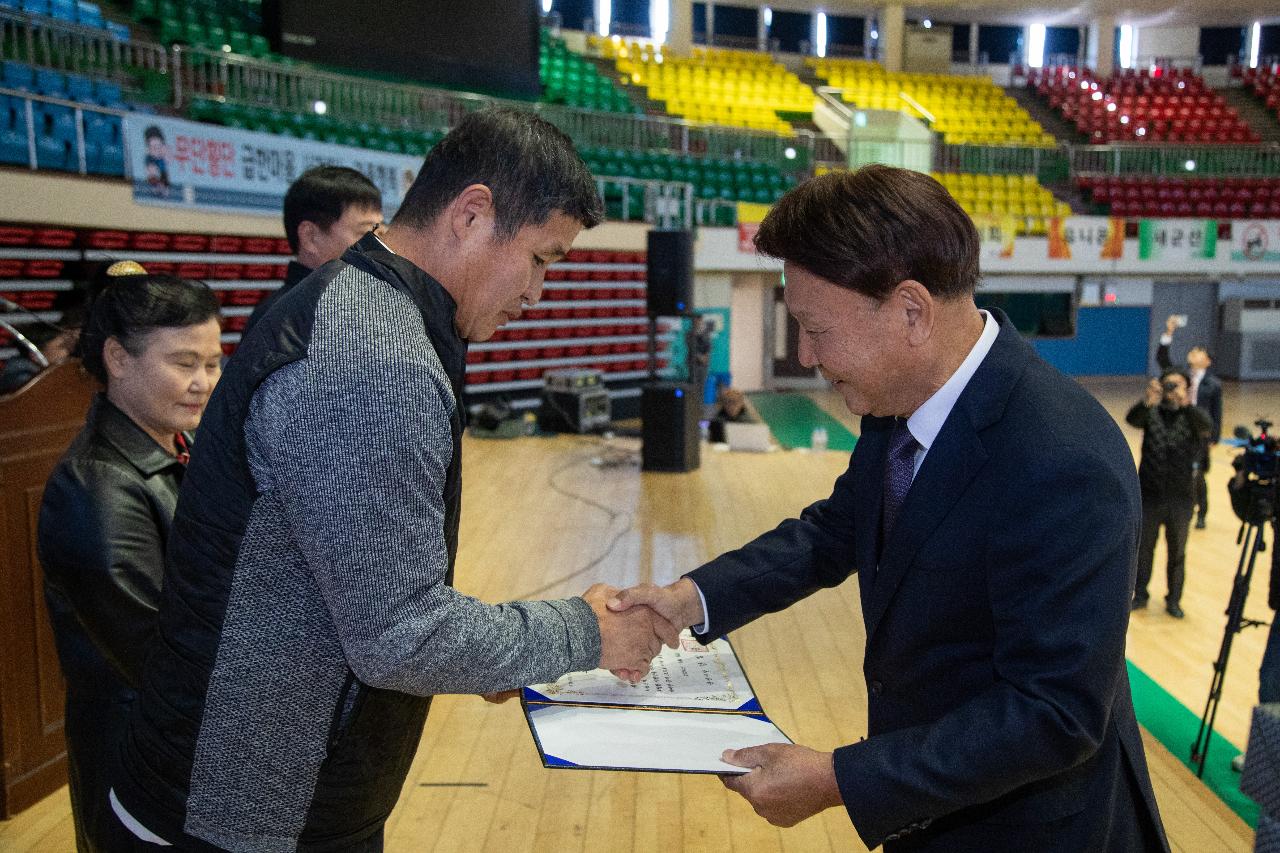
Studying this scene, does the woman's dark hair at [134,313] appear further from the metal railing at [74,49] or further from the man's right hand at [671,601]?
the metal railing at [74,49]

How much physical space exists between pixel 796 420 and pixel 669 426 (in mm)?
4603

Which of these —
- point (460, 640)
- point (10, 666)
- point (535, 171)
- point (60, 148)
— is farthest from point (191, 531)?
point (60, 148)

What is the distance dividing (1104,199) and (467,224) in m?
19.1

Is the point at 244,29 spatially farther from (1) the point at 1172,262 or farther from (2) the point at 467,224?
(1) the point at 1172,262

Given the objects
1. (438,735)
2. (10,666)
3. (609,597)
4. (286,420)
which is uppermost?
(286,420)

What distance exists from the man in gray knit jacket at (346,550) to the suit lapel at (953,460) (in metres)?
0.40

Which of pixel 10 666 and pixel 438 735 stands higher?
pixel 10 666

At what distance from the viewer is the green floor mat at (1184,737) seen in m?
3.80

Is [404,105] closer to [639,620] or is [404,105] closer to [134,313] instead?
Answer: [134,313]

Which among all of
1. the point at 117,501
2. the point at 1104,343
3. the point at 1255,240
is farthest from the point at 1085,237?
the point at 117,501

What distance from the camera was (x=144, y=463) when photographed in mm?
1803

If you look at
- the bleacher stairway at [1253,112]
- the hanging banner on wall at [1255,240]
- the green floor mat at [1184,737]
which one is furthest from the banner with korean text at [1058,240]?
the green floor mat at [1184,737]

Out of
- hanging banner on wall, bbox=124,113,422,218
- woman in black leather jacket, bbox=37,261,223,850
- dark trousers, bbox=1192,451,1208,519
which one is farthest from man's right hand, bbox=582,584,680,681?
dark trousers, bbox=1192,451,1208,519

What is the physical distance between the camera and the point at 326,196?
2938mm
